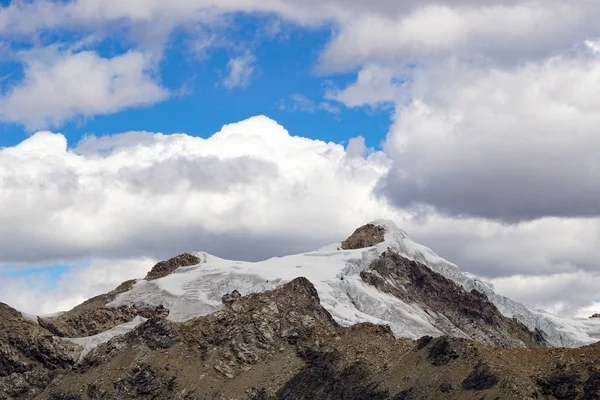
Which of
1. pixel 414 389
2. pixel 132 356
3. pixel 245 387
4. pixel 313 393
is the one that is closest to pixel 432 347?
pixel 414 389

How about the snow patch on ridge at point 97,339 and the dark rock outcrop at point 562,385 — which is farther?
the snow patch on ridge at point 97,339

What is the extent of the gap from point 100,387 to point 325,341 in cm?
3585

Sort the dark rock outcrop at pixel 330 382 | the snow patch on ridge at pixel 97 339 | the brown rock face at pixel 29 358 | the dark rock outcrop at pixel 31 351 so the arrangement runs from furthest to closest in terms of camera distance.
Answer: the snow patch on ridge at pixel 97 339
the dark rock outcrop at pixel 31 351
the brown rock face at pixel 29 358
the dark rock outcrop at pixel 330 382

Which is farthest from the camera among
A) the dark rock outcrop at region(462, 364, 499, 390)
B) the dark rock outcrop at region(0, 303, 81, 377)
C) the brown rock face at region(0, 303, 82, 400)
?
the dark rock outcrop at region(0, 303, 81, 377)

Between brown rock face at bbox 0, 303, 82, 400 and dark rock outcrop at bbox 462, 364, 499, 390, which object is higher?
brown rock face at bbox 0, 303, 82, 400

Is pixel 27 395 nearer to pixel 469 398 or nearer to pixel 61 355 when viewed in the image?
pixel 61 355

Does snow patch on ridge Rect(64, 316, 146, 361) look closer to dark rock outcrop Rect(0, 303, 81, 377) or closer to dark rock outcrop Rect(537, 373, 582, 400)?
dark rock outcrop Rect(0, 303, 81, 377)

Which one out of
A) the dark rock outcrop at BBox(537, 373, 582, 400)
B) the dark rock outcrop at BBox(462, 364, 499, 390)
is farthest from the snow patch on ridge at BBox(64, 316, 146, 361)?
the dark rock outcrop at BBox(537, 373, 582, 400)

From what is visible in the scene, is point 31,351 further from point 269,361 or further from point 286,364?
point 286,364

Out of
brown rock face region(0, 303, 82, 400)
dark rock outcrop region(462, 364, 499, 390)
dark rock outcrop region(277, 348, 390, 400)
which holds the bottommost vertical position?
dark rock outcrop region(462, 364, 499, 390)

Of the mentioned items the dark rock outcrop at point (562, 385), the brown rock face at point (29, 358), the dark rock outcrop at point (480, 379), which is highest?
the brown rock face at point (29, 358)

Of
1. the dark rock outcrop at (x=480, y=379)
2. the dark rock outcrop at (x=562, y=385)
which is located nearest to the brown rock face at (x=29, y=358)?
the dark rock outcrop at (x=480, y=379)

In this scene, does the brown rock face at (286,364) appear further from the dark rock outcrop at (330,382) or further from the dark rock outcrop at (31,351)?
the dark rock outcrop at (31,351)

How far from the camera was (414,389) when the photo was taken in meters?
138
